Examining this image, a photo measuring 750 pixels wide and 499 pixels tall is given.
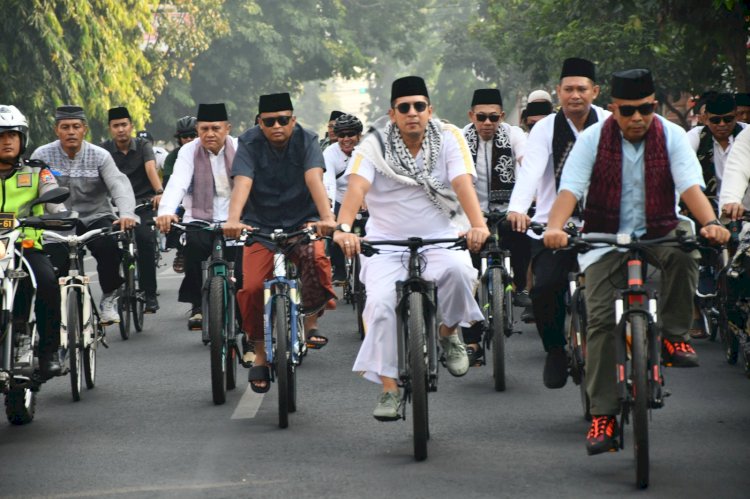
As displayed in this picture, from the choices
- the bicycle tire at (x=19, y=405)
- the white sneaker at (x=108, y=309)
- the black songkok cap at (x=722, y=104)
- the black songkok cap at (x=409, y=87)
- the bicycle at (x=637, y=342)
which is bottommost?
the bicycle tire at (x=19, y=405)

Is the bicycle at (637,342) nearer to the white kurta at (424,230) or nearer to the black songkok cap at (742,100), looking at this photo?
the white kurta at (424,230)

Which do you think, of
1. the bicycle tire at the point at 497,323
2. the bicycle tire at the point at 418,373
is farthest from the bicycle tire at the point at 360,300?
the bicycle tire at the point at 418,373

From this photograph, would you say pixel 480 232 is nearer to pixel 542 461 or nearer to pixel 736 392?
pixel 542 461

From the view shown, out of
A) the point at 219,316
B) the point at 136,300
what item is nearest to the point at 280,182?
the point at 219,316

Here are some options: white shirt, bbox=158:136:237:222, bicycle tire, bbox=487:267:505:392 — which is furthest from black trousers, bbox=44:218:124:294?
bicycle tire, bbox=487:267:505:392

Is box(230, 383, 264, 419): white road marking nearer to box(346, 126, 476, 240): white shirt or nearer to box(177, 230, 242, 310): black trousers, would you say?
box(346, 126, 476, 240): white shirt

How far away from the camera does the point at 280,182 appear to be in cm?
966

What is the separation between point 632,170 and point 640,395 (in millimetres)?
1232

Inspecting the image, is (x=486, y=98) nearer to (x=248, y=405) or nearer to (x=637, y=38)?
(x=248, y=405)

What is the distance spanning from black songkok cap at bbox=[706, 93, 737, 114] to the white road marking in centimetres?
428

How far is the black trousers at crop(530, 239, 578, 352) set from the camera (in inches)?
334

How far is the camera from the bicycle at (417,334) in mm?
7309

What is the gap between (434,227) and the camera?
8.26 metres

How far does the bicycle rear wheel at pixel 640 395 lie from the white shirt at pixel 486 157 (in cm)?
505
